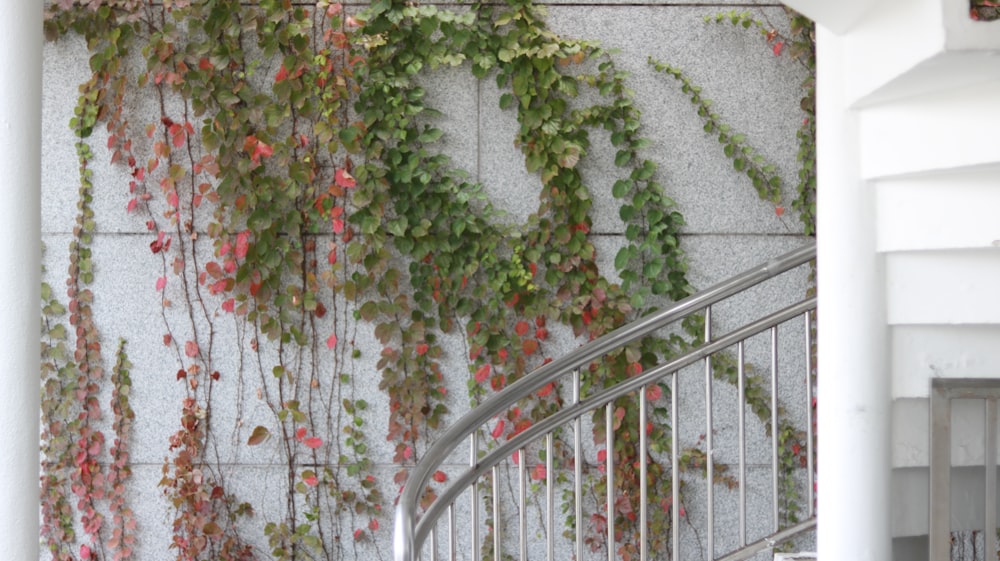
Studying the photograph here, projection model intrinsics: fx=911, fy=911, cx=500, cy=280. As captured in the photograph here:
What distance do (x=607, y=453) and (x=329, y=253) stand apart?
131cm

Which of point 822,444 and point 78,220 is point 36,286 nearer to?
point 78,220

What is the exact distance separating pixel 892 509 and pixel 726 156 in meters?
1.52

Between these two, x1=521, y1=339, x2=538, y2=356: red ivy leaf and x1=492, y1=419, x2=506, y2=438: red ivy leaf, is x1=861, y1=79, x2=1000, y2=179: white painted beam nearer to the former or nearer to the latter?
x1=521, y1=339, x2=538, y2=356: red ivy leaf

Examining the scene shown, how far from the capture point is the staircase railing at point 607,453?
Result: 7.88 feet

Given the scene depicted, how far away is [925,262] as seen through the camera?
222 cm

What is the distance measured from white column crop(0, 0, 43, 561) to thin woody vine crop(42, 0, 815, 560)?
1.28m

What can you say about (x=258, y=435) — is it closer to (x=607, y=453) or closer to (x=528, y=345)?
(x=528, y=345)

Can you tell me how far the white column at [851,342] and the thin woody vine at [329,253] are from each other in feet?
3.56

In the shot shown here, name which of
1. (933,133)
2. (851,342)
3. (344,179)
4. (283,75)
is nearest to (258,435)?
(344,179)

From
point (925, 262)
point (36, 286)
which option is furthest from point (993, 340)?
point (36, 286)

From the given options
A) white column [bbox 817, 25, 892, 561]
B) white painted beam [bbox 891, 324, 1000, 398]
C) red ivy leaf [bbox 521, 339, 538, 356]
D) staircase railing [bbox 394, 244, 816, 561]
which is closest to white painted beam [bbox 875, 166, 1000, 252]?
white column [bbox 817, 25, 892, 561]

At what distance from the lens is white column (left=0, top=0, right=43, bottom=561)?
198cm

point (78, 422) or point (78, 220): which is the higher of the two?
point (78, 220)

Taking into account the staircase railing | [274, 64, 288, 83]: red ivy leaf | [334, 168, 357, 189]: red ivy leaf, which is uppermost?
[274, 64, 288, 83]: red ivy leaf
